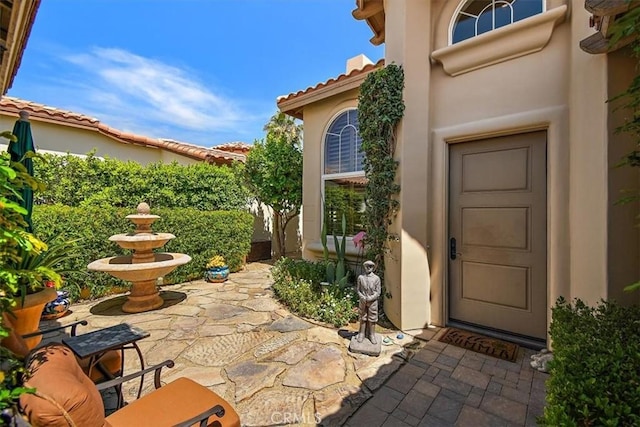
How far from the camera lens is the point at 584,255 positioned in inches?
134

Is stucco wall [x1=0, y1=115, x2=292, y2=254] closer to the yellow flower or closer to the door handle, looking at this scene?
the yellow flower

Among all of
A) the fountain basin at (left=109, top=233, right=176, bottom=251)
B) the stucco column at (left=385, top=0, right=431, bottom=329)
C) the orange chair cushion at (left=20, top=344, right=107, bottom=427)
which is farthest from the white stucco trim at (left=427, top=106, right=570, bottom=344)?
the fountain basin at (left=109, top=233, right=176, bottom=251)

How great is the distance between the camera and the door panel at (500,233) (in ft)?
13.6

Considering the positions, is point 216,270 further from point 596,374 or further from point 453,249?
point 596,374

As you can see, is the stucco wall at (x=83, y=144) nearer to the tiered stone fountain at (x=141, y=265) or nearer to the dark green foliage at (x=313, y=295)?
the tiered stone fountain at (x=141, y=265)

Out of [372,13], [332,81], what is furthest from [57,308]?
[372,13]

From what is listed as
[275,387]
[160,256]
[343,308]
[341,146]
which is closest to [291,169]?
[341,146]

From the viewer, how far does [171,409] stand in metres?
2.19

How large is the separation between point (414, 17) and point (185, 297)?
6929 millimetres

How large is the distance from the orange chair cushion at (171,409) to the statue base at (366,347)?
2081 mm

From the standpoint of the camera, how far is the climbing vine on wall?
471cm

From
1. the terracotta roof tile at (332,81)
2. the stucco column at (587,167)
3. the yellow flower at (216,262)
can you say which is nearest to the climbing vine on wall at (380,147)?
the terracotta roof tile at (332,81)

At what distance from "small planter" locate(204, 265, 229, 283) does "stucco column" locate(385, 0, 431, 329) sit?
484 cm

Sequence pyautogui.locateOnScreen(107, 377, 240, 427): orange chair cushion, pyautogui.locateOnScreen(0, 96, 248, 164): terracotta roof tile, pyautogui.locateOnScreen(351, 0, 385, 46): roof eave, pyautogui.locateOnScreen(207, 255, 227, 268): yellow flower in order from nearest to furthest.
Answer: pyautogui.locateOnScreen(107, 377, 240, 427): orange chair cushion → pyautogui.locateOnScreen(351, 0, 385, 46): roof eave → pyautogui.locateOnScreen(0, 96, 248, 164): terracotta roof tile → pyautogui.locateOnScreen(207, 255, 227, 268): yellow flower
